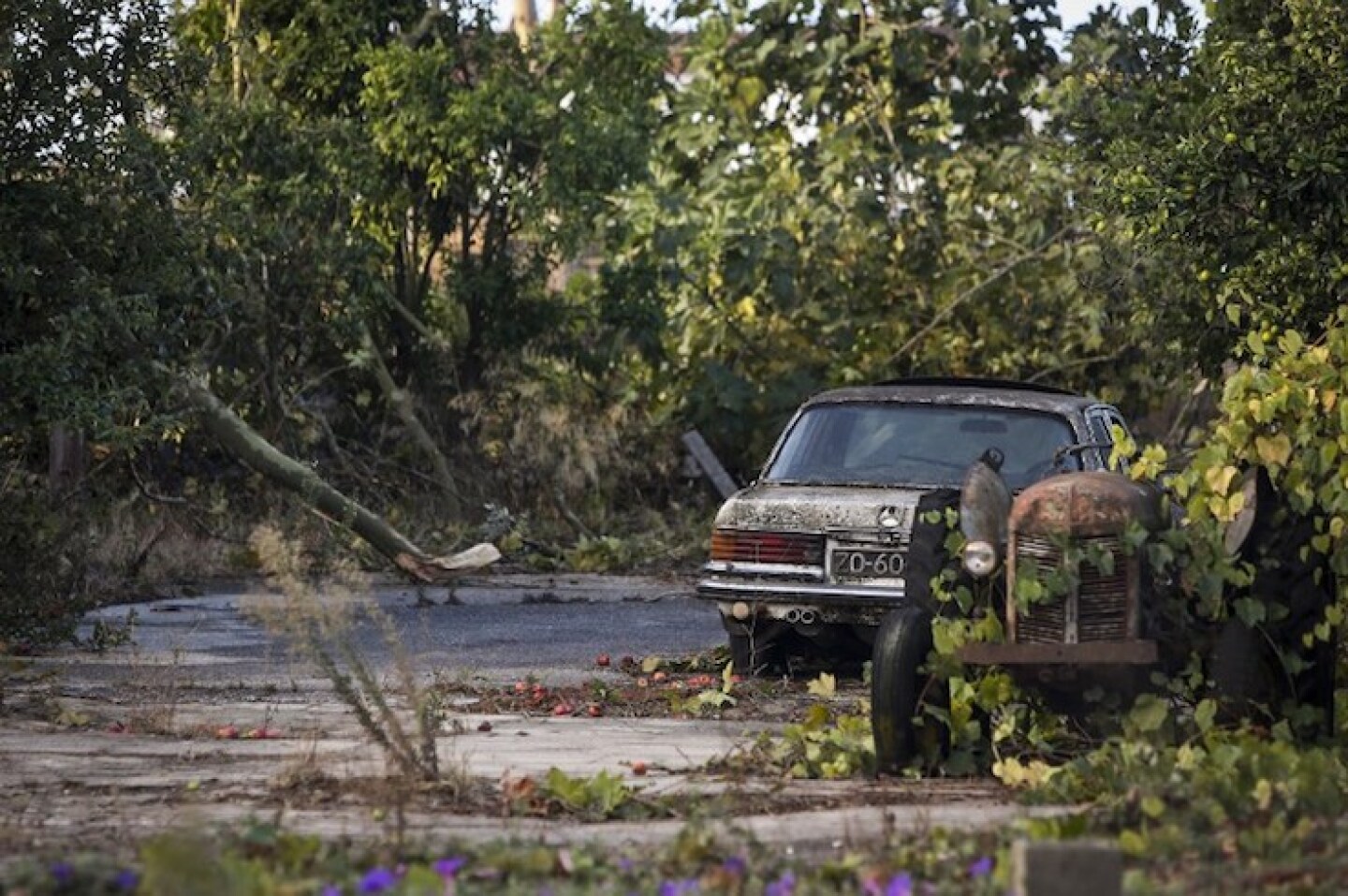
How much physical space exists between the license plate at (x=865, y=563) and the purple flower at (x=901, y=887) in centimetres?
649

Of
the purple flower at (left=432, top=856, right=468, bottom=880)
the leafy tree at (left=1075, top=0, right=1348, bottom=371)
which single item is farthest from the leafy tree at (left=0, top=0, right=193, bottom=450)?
the purple flower at (left=432, top=856, right=468, bottom=880)

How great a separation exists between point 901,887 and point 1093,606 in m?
3.60

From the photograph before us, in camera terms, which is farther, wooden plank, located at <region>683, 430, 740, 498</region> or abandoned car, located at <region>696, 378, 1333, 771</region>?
wooden plank, located at <region>683, 430, 740, 498</region>

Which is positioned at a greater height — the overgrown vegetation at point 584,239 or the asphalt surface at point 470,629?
the overgrown vegetation at point 584,239

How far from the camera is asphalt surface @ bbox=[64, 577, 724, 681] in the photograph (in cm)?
1491

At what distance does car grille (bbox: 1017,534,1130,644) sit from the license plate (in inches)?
137

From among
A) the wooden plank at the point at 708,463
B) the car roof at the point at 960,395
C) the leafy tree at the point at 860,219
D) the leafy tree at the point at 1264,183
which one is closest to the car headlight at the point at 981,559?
the car roof at the point at 960,395

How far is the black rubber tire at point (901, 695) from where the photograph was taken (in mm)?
9766

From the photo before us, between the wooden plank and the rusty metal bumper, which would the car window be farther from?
the wooden plank

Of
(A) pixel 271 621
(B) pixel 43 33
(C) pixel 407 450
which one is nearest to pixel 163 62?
(B) pixel 43 33

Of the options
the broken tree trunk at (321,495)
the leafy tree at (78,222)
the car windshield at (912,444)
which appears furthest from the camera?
the broken tree trunk at (321,495)

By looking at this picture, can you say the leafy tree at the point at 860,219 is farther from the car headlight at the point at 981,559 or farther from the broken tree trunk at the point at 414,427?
the car headlight at the point at 981,559

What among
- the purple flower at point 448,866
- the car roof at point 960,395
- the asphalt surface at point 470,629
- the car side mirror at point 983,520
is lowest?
the asphalt surface at point 470,629

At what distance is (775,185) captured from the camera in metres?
27.0
